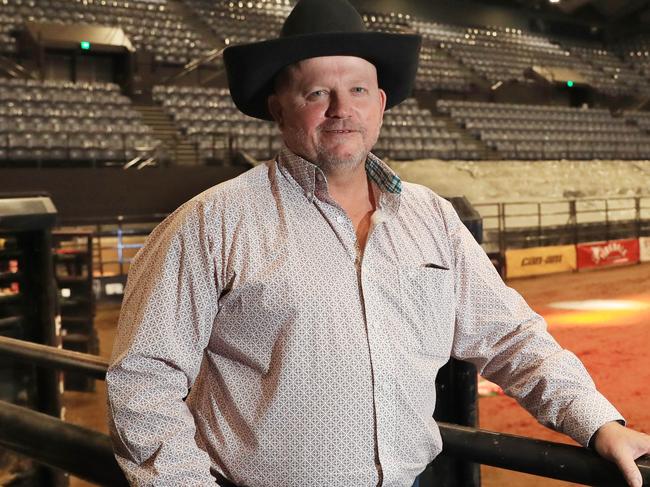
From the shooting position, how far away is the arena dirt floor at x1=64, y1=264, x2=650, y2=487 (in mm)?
4742

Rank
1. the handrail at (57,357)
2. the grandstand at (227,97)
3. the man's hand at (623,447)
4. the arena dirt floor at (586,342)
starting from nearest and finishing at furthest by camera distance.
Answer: the man's hand at (623,447)
the handrail at (57,357)
the arena dirt floor at (586,342)
the grandstand at (227,97)

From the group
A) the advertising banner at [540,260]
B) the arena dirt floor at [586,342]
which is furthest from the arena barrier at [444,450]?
the advertising banner at [540,260]

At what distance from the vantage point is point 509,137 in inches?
726

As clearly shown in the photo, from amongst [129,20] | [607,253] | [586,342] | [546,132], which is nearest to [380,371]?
[586,342]

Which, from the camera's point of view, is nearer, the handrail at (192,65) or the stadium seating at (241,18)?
the handrail at (192,65)

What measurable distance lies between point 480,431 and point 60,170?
407 inches

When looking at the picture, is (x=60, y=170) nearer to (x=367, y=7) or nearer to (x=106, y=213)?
(x=106, y=213)

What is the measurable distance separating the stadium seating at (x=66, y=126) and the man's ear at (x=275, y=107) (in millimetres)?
10399

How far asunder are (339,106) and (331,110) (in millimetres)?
18

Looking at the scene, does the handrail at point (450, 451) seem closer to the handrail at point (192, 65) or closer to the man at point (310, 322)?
the man at point (310, 322)

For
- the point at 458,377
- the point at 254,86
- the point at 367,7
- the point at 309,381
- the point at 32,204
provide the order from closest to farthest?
the point at 309,381
the point at 254,86
the point at 458,377
the point at 32,204
the point at 367,7

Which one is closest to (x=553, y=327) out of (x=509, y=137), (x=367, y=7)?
(x=509, y=137)

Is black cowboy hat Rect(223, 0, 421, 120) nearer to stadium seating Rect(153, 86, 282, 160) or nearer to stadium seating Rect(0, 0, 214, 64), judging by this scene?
stadium seating Rect(153, 86, 282, 160)

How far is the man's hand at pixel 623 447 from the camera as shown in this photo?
3.67 feet
